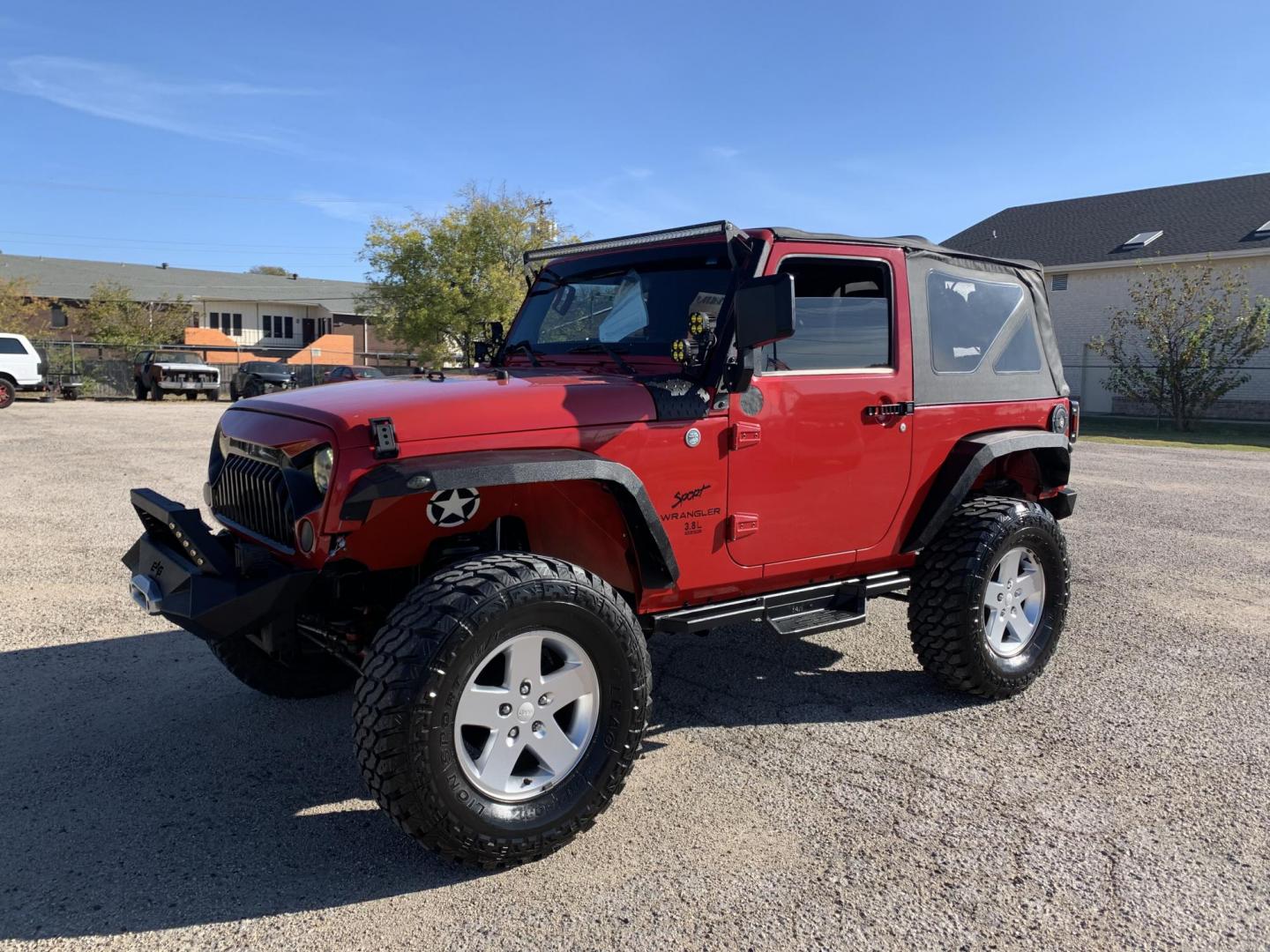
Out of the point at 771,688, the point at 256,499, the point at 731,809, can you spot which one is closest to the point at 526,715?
the point at 731,809

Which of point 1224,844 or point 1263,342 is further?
point 1263,342

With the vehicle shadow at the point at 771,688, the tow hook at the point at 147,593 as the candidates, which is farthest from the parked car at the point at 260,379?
the tow hook at the point at 147,593

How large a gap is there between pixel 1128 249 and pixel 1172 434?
8.90 m

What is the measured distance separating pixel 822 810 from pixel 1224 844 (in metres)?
1.33

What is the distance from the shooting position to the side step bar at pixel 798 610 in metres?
3.69

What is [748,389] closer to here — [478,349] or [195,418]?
[478,349]

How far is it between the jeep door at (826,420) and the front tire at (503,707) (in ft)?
2.86

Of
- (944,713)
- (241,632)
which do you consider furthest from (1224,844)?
(241,632)

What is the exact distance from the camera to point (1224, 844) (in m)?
3.06

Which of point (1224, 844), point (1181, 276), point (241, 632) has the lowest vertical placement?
point (1224, 844)

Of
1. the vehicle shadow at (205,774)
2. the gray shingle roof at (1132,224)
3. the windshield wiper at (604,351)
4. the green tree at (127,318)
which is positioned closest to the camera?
the vehicle shadow at (205,774)

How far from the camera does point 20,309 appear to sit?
41.1m

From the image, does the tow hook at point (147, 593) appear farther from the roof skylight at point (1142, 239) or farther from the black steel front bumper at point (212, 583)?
the roof skylight at point (1142, 239)

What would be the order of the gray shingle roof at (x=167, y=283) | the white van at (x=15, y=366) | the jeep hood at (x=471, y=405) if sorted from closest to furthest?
the jeep hood at (x=471, y=405), the white van at (x=15, y=366), the gray shingle roof at (x=167, y=283)
